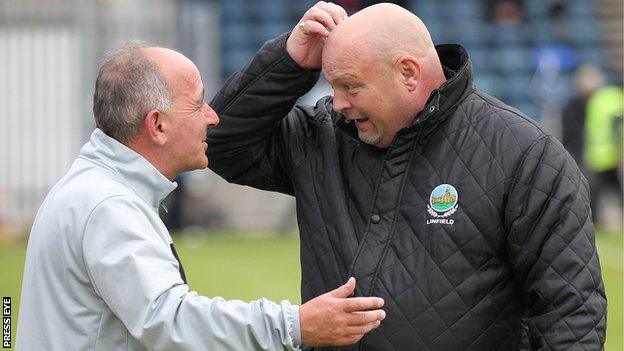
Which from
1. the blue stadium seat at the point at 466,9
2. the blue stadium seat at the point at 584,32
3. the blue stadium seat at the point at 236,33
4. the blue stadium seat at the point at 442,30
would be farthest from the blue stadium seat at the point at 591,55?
the blue stadium seat at the point at 236,33

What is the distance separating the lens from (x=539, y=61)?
19.1 meters

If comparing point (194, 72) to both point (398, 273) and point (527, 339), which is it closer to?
point (398, 273)

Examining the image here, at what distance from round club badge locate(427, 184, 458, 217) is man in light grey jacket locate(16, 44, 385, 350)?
517 mm

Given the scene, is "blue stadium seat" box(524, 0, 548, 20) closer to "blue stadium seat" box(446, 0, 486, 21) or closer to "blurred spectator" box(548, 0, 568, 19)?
"blurred spectator" box(548, 0, 568, 19)

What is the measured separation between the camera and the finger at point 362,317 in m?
3.16

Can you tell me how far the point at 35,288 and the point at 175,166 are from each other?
0.51m

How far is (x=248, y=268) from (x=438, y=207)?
8.71m

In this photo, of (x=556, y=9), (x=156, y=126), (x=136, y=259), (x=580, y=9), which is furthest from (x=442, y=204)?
(x=580, y=9)

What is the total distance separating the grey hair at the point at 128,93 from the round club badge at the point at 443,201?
83 centimetres

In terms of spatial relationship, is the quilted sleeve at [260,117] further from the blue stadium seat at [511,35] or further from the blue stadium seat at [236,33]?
the blue stadium seat at [511,35]

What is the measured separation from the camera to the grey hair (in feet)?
11.0

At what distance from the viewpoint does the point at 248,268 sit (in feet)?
40.1

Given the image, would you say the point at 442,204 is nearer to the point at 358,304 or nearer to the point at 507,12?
the point at 358,304

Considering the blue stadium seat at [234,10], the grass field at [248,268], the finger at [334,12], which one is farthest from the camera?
the blue stadium seat at [234,10]
